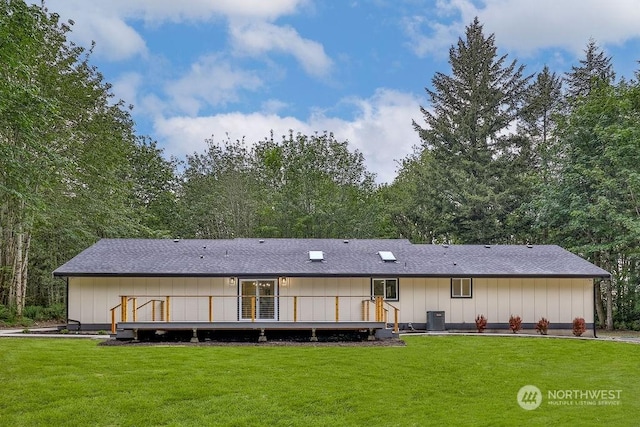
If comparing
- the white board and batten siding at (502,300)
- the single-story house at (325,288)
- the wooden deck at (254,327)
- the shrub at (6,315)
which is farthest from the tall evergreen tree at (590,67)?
the shrub at (6,315)

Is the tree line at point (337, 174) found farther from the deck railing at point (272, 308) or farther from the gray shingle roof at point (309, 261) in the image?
the deck railing at point (272, 308)

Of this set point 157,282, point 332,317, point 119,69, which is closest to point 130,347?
point 157,282

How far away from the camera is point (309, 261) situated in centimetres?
1611

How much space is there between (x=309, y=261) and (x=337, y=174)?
12789 mm

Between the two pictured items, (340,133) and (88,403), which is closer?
(88,403)

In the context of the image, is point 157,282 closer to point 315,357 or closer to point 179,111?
point 315,357

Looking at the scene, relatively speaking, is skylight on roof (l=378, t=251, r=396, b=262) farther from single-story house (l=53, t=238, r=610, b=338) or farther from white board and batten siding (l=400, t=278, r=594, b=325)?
white board and batten siding (l=400, t=278, r=594, b=325)

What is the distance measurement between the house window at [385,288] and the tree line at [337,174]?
9130 millimetres

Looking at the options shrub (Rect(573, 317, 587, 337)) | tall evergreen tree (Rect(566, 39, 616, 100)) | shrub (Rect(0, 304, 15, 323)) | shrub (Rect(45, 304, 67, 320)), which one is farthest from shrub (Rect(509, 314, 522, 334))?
tall evergreen tree (Rect(566, 39, 616, 100))

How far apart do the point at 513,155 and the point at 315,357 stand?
73.2 ft

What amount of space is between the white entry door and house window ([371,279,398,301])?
3.21 meters

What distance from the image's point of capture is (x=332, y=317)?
15375mm

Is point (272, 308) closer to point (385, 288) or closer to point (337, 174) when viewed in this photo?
point (385, 288)

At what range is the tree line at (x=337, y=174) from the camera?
1781cm
